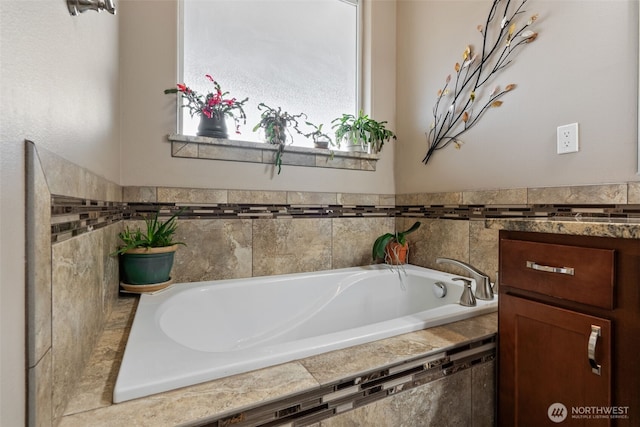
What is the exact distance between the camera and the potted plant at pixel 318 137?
1.94m

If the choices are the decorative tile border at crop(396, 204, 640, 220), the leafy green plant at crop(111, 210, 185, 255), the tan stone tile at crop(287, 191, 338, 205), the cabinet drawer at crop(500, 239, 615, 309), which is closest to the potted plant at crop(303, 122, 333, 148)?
the tan stone tile at crop(287, 191, 338, 205)

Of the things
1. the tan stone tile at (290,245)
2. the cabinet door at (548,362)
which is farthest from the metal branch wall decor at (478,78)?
the cabinet door at (548,362)

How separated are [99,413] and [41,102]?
611 millimetres

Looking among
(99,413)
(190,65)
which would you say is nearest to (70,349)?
(99,413)

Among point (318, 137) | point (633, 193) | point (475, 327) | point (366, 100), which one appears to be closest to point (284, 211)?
point (318, 137)

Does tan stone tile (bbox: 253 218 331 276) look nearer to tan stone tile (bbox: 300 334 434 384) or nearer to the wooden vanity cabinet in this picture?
tan stone tile (bbox: 300 334 434 384)

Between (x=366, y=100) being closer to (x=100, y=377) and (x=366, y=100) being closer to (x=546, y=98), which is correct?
(x=546, y=98)

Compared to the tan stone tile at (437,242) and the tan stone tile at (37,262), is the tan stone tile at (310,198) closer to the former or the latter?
the tan stone tile at (437,242)

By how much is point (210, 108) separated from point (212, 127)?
0.11m

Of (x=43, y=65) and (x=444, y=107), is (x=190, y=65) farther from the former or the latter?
(x=444, y=107)

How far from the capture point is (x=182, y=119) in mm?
1616

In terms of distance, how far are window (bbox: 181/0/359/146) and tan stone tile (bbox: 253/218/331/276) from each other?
0.54 m

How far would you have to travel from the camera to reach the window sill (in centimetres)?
156

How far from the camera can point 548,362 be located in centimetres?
83
